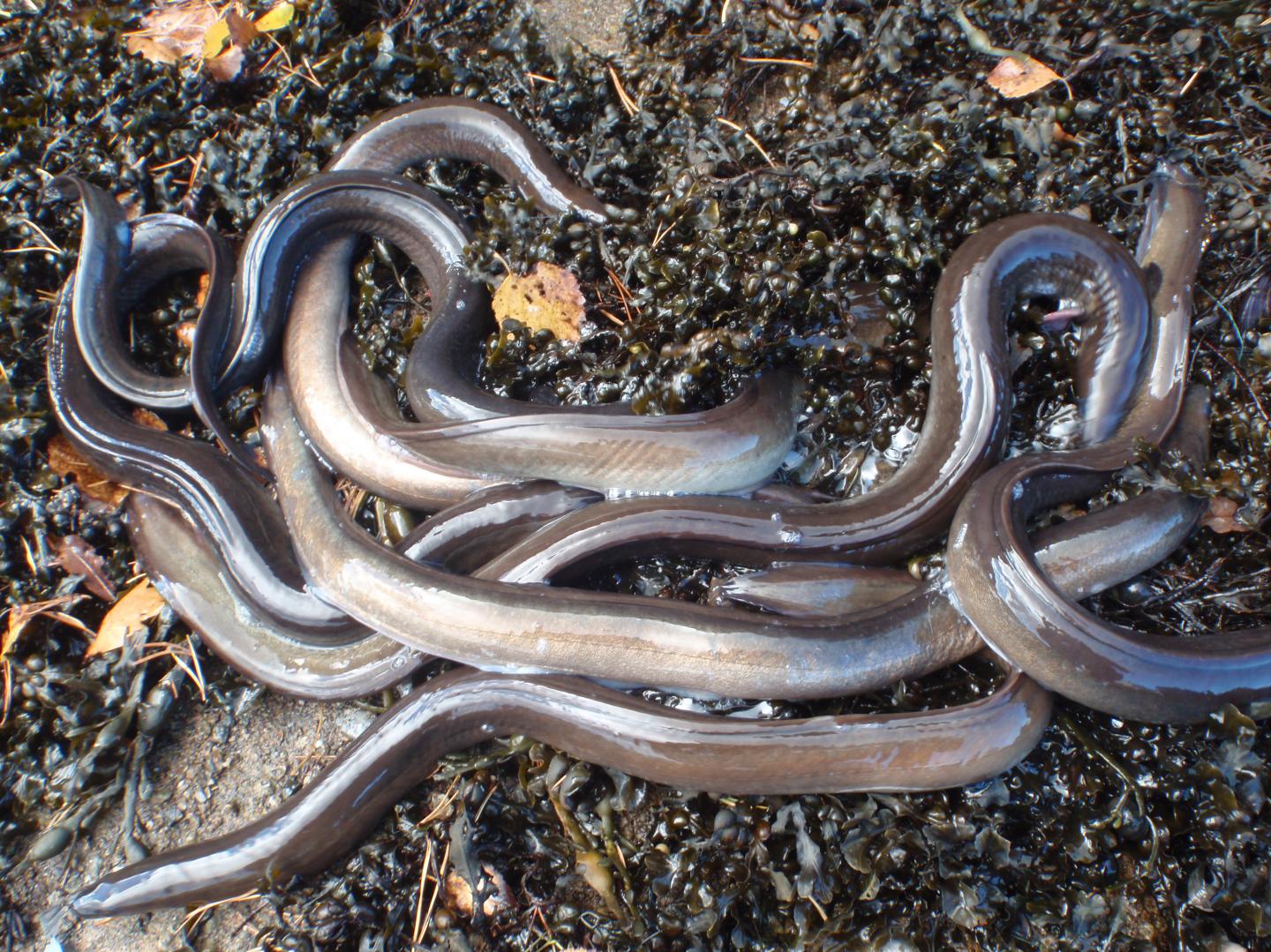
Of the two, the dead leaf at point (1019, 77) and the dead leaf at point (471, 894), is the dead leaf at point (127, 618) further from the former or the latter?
the dead leaf at point (1019, 77)

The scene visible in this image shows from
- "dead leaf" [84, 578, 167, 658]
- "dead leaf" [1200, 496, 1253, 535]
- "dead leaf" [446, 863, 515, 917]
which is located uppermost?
"dead leaf" [84, 578, 167, 658]

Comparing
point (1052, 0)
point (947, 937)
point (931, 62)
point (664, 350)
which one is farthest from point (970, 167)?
point (947, 937)

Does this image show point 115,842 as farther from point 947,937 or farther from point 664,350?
point 947,937

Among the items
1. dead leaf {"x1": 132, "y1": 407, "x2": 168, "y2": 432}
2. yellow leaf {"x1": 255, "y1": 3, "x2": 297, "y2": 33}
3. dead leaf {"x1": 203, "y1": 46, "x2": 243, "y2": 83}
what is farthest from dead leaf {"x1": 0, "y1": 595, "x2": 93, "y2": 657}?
yellow leaf {"x1": 255, "y1": 3, "x2": 297, "y2": 33}

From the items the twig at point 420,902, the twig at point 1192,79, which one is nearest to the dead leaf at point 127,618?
the twig at point 420,902

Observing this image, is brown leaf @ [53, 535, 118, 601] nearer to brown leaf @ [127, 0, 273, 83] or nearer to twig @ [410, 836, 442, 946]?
twig @ [410, 836, 442, 946]
